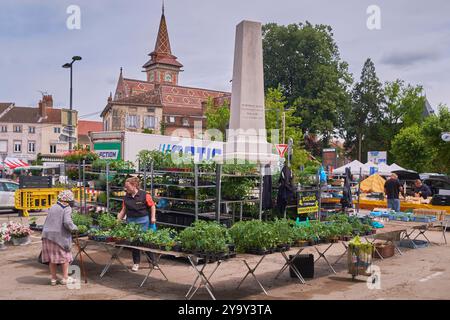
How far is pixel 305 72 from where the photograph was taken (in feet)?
171

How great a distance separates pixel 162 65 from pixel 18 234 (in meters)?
91.1

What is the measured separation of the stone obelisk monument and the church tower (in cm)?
9037

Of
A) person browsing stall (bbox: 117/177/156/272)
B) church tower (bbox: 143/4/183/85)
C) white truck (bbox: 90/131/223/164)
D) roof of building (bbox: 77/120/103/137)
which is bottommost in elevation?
person browsing stall (bbox: 117/177/156/272)

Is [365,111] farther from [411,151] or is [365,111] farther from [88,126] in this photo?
[88,126]

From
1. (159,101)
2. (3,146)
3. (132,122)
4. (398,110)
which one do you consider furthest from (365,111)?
(3,146)

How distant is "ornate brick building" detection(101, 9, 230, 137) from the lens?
239 ft

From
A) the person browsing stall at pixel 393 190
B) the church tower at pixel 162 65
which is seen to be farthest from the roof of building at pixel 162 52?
the person browsing stall at pixel 393 190

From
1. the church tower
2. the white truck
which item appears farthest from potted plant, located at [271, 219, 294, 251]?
the church tower

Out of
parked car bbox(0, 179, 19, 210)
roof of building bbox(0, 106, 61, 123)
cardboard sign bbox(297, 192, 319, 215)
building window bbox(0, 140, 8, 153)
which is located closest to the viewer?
cardboard sign bbox(297, 192, 319, 215)

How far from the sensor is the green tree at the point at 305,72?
50875mm

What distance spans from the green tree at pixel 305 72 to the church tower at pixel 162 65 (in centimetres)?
5083

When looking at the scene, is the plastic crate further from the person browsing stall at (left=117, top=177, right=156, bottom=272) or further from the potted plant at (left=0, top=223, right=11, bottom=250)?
the potted plant at (left=0, top=223, right=11, bottom=250)

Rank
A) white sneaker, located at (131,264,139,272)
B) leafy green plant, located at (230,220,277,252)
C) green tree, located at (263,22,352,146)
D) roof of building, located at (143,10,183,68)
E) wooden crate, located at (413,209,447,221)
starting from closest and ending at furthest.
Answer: leafy green plant, located at (230,220,277,252)
white sneaker, located at (131,264,139,272)
wooden crate, located at (413,209,447,221)
green tree, located at (263,22,352,146)
roof of building, located at (143,10,183,68)

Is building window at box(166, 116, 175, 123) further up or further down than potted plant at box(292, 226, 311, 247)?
further up
